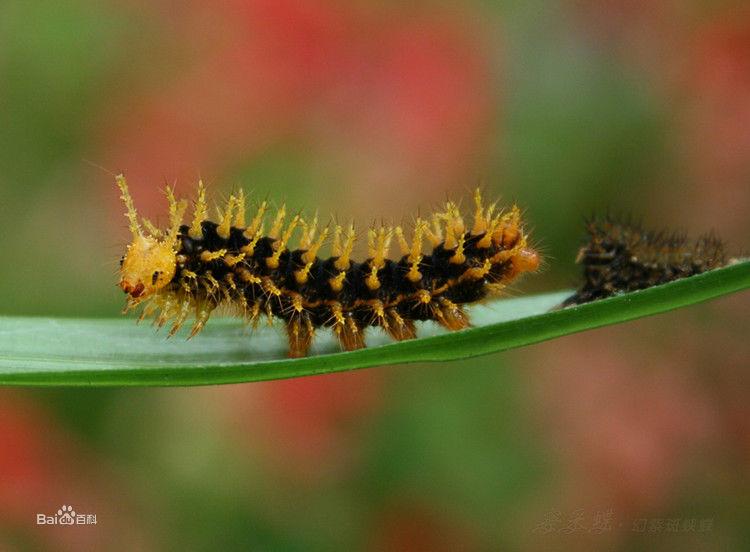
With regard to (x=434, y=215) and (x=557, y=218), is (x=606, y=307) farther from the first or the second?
(x=557, y=218)

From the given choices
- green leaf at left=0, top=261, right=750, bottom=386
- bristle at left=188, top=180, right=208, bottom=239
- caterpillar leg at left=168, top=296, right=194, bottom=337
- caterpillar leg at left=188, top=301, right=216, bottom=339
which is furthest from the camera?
bristle at left=188, top=180, right=208, bottom=239

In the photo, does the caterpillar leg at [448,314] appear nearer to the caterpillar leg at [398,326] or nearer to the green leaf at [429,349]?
the caterpillar leg at [398,326]

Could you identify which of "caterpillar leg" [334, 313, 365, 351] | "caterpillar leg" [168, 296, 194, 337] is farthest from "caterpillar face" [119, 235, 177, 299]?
"caterpillar leg" [334, 313, 365, 351]

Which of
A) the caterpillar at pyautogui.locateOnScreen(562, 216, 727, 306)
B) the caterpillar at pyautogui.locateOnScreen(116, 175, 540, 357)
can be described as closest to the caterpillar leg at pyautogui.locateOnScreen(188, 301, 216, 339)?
the caterpillar at pyautogui.locateOnScreen(116, 175, 540, 357)

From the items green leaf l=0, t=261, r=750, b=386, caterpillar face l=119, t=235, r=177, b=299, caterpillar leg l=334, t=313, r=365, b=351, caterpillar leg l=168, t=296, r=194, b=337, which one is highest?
caterpillar face l=119, t=235, r=177, b=299

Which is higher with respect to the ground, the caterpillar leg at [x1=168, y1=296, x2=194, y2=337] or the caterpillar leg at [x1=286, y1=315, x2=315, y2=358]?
the caterpillar leg at [x1=168, y1=296, x2=194, y2=337]

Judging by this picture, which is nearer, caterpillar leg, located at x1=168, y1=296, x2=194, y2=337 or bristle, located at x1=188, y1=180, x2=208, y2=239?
caterpillar leg, located at x1=168, y1=296, x2=194, y2=337

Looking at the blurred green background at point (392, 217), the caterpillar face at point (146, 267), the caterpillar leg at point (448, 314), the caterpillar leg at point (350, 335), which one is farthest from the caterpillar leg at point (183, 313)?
the blurred green background at point (392, 217)

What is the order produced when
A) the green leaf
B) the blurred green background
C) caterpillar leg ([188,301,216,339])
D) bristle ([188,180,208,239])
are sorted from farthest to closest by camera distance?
the blurred green background, bristle ([188,180,208,239]), caterpillar leg ([188,301,216,339]), the green leaf

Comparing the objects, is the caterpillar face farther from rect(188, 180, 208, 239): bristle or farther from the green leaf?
the green leaf

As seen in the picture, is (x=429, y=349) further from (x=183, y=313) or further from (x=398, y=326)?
(x=183, y=313)
